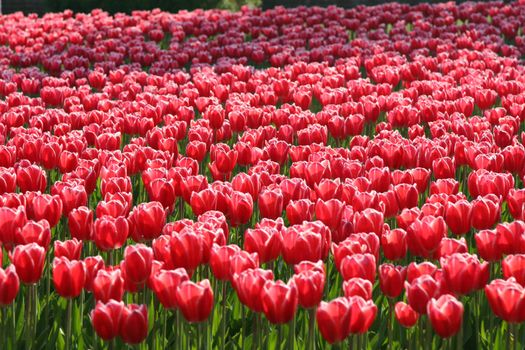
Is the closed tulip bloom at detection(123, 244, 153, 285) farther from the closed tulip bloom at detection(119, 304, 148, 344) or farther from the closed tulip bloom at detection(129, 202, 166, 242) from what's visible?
the closed tulip bloom at detection(129, 202, 166, 242)

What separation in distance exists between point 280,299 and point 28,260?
1006 millimetres

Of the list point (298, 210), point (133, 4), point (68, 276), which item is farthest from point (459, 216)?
point (133, 4)

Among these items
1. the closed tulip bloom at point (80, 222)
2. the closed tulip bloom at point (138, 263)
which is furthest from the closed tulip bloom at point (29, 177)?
the closed tulip bloom at point (138, 263)

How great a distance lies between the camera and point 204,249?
330cm

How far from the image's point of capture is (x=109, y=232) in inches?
142

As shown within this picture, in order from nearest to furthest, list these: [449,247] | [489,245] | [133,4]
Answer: [449,247], [489,245], [133,4]

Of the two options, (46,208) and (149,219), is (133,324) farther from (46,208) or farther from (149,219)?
(46,208)

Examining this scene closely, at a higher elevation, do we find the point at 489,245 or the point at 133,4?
the point at 489,245

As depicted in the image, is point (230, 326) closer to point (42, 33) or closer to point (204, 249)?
point (204, 249)

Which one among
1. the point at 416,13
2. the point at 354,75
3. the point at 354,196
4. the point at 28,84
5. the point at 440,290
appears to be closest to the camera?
the point at 440,290

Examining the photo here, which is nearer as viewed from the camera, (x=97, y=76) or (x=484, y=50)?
(x=97, y=76)

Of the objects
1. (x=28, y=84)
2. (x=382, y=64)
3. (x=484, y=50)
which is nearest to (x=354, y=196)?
(x=28, y=84)

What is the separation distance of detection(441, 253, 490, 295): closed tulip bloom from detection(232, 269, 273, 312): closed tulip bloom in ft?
2.12

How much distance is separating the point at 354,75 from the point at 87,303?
235 inches
